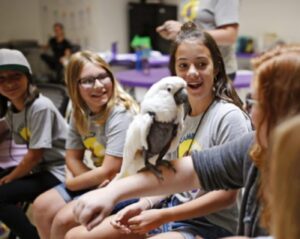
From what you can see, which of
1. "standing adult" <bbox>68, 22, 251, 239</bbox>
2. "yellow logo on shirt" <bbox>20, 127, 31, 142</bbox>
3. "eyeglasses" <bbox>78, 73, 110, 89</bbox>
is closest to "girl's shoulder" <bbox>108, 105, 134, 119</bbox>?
"eyeglasses" <bbox>78, 73, 110, 89</bbox>

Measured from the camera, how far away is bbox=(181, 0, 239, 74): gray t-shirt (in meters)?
1.74

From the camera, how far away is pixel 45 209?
1.65 meters

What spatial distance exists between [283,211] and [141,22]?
5.27 m

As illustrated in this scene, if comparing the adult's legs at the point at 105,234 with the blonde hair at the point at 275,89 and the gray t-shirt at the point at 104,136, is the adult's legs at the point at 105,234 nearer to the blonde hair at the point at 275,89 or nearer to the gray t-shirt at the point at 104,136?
the gray t-shirt at the point at 104,136

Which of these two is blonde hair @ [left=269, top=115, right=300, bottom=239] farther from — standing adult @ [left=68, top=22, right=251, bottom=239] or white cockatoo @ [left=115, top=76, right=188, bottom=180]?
standing adult @ [left=68, top=22, right=251, bottom=239]

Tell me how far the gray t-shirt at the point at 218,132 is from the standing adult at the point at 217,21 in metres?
0.47

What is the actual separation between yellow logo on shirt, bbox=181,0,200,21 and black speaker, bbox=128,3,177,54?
358cm

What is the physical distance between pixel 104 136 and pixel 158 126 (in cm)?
75

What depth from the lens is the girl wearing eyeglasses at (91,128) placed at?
158 centimetres

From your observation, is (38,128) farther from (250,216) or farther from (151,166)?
(250,216)

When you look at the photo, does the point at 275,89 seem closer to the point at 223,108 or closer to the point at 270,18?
the point at 223,108

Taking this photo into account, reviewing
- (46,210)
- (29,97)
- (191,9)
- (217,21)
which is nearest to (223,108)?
(217,21)

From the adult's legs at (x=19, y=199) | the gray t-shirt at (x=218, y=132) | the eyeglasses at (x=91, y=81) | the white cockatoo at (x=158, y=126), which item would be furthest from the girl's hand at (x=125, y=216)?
the adult's legs at (x=19, y=199)

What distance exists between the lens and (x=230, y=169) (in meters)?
1.00
